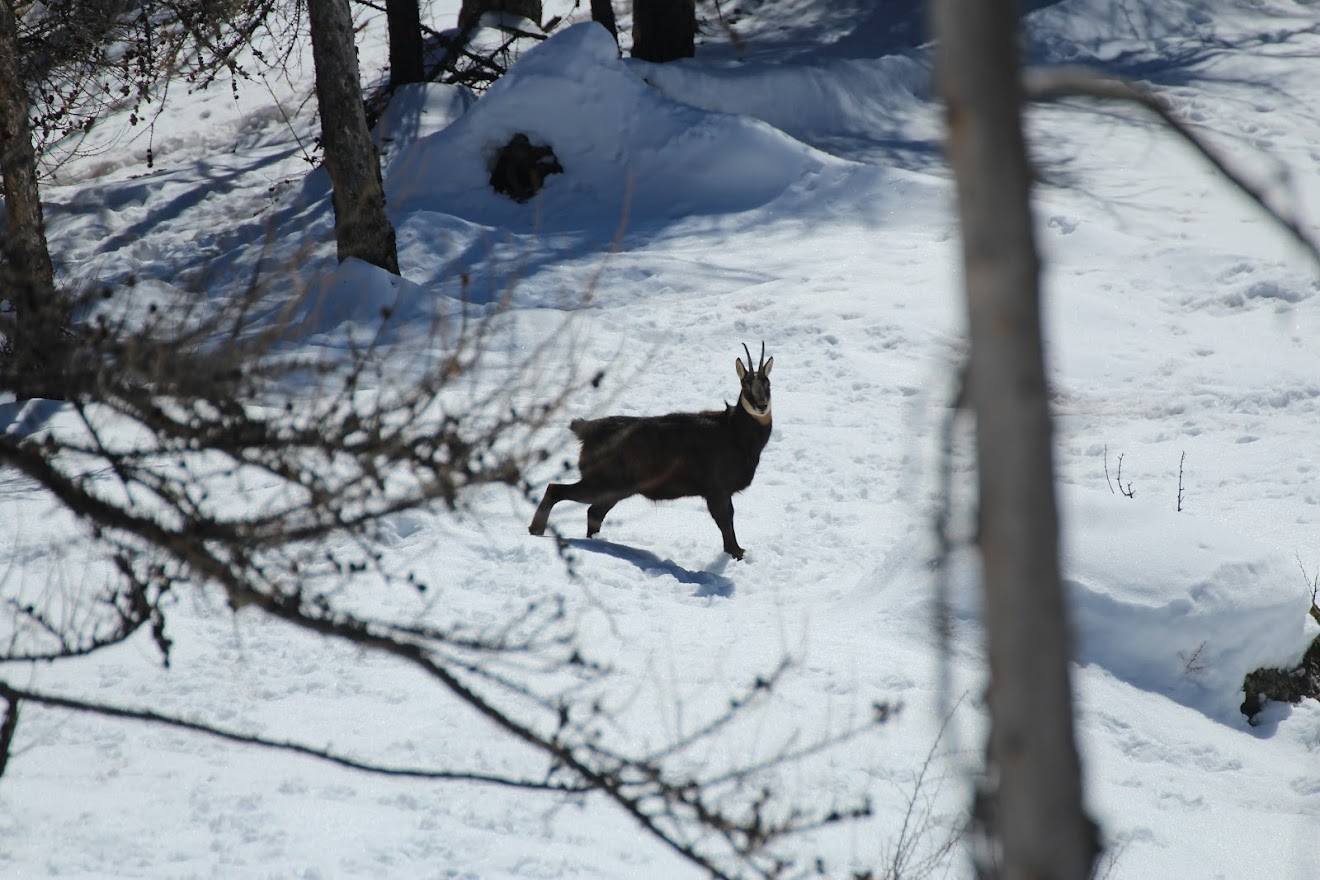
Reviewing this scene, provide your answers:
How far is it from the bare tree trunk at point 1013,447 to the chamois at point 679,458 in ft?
19.8

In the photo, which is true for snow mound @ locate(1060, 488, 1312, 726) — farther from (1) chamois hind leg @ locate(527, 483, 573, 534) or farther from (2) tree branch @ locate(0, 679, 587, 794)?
(2) tree branch @ locate(0, 679, 587, 794)

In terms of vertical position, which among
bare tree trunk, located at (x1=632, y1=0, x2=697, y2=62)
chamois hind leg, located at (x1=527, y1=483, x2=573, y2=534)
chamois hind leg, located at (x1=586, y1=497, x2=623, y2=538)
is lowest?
chamois hind leg, located at (x1=586, y1=497, x2=623, y2=538)

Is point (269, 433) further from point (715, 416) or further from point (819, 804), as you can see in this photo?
point (715, 416)

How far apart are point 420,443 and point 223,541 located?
492 mm

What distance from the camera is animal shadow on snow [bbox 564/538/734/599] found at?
7289mm

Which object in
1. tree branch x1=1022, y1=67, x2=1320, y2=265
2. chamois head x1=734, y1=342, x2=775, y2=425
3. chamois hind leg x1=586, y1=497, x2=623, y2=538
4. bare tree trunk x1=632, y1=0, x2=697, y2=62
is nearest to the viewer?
tree branch x1=1022, y1=67, x2=1320, y2=265

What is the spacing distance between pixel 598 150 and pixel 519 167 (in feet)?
3.46

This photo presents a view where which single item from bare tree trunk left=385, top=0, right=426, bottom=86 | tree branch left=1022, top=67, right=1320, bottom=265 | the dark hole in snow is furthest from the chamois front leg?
bare tree trunk left=385, top=0, right=426, bottom=86

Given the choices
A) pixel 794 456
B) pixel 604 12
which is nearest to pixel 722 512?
pixel 794 456

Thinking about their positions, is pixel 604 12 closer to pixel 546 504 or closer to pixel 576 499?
pixel 546 504

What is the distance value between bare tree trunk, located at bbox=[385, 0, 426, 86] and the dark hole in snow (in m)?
2.57

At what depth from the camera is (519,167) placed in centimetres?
1484

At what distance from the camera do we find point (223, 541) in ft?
9.23

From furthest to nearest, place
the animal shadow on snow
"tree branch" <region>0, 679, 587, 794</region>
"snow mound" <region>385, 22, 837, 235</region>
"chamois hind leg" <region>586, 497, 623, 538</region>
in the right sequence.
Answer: "snow mound" <region>385, 22, 837, 235</region>
"chamois hind leg" <region>586, 497, 623, 538</region>
the animal shadow on snow
"tree branch" <region>0, 679, 587, 794</region>
